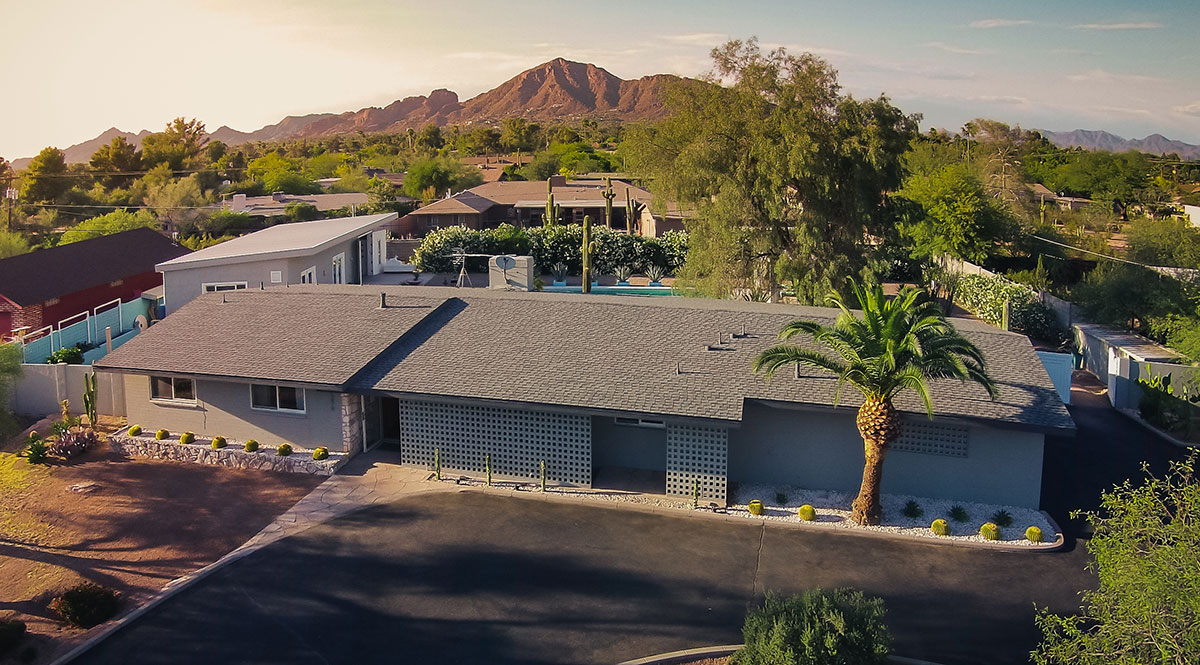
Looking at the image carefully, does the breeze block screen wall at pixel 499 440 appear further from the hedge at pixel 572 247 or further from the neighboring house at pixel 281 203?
the neighboring house at pixel 281 203

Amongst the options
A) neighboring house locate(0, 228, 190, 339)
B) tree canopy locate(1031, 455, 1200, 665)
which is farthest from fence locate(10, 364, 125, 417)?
tree canopy locate(1031, 455, 1200, 665)

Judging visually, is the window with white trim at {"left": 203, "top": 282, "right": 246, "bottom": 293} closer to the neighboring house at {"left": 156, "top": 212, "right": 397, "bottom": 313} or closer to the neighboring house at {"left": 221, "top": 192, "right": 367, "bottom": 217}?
the neighboring house at {"left": 156, "top": 212, "right": 397, "bottom": 313}

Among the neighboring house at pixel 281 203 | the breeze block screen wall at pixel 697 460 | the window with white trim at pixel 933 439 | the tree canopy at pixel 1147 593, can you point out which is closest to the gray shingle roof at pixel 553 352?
the window with white trim at pixel 933 439

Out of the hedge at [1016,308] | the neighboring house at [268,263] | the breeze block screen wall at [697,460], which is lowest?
the breeze block screen wall at [697,460]

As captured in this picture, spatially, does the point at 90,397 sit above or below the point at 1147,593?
below

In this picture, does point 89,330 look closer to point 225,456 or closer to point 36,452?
point 36,452

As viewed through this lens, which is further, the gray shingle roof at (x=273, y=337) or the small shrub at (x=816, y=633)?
the gray shingle roof at (x=273, y=337)

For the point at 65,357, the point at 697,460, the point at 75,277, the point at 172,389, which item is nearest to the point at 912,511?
the point at 697,460
